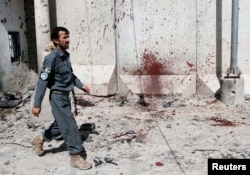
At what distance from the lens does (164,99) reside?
24.8ft

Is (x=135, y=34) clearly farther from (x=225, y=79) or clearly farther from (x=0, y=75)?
(x=0, y=75)

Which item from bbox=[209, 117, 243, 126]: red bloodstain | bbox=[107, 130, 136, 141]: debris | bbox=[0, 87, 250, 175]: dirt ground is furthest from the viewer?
bbox=[209, 117, 243, 126]: red bloodstain

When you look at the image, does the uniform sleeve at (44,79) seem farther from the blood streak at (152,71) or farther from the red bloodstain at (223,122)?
the blood streak at (152,71)

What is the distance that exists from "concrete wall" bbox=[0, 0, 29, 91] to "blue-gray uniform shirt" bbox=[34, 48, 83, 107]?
A: 3.92 metres

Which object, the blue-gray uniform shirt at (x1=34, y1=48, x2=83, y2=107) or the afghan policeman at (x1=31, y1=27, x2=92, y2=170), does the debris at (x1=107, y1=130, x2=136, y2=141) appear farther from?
the blue-gray uniform shirt at (x1=34, y1=48, x2=83, y2=107)

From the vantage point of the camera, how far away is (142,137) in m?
5.21

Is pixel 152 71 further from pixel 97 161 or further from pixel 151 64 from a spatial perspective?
pixel 97 161

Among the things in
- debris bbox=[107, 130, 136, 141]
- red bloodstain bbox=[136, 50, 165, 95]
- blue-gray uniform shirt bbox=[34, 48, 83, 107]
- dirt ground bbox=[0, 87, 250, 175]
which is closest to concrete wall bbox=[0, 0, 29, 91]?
dirt ground bbox=[0, 87, 250, 175]

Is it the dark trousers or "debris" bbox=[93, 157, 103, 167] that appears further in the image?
"debris" bbox=[93, 157, 103, 167]

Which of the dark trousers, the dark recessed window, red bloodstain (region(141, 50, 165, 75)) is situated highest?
the dark recessed window

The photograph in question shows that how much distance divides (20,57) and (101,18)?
7.57ft

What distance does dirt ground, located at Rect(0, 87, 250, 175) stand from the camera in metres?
4.23

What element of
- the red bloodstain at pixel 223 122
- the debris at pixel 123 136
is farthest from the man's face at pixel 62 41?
the red bloodstain at pixel 223 122

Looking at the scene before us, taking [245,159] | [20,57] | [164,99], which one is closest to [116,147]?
[245,159]
